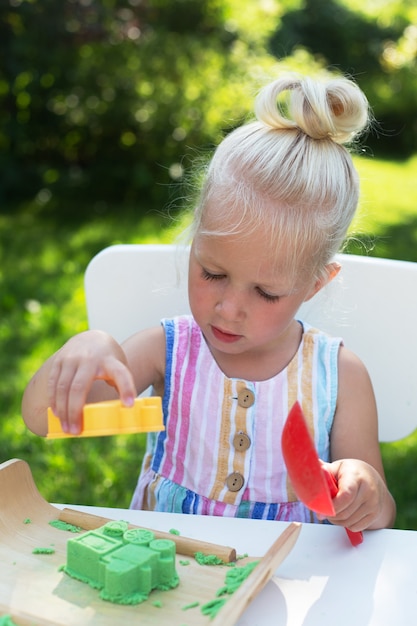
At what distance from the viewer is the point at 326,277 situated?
1341mm

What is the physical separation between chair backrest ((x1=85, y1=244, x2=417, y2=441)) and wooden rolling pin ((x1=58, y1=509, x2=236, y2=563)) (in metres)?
0.50

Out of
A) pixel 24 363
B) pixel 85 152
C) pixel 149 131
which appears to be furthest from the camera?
pixel 85 152

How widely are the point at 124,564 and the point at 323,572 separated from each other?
0.26m

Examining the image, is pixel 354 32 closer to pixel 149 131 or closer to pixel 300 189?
pixel 149 131

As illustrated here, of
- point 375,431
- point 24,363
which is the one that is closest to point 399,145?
point 24,363

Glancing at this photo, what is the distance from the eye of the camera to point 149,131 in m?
5.36

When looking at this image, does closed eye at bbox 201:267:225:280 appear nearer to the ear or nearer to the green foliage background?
the ear

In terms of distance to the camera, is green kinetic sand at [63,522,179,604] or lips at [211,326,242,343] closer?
green kinetic sand at [63,522,179,604]

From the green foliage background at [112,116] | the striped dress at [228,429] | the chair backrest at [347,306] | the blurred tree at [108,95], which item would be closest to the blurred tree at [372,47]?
the green foliage background at [112,116]

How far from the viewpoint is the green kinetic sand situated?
0.86 meters

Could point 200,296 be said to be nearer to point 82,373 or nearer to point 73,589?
point 82,373

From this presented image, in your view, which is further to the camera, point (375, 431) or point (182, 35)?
point (182, 35)

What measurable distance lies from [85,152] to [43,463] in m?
3.63

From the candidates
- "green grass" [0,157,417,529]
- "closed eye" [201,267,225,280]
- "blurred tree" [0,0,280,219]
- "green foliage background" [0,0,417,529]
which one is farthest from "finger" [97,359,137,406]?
"blurred tree" [0,0,280,219]
